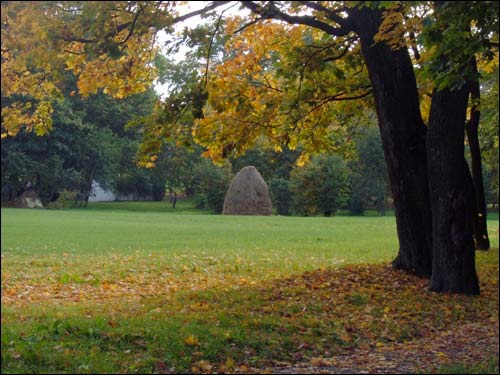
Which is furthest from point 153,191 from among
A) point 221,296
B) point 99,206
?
point 221,296

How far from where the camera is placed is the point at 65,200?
1116 inches

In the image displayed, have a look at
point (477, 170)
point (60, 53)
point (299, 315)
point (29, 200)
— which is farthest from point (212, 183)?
point (299, 315)

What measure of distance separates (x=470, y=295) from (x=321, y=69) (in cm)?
528

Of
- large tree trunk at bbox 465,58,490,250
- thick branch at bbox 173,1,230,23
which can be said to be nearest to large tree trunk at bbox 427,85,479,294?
thick branch at bbox 173,1,230,23

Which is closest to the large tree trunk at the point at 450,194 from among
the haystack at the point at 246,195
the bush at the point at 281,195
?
the haystack at the point at 246,195

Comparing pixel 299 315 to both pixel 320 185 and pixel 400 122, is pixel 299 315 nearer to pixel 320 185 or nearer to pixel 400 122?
pixel 400 122

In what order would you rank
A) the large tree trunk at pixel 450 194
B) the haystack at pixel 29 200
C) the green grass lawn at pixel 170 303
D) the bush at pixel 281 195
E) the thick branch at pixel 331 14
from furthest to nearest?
the bush at pixel 281 195 < the haystack at pixel 29 200 < the thick branch at pixel 331 14 < the large tree trunk at pixel 450 194 < the green grass lawn at pixel 170 303

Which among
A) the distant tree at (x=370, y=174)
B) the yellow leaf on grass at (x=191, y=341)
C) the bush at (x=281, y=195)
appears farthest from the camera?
the distant tree at (x=370, y=174)

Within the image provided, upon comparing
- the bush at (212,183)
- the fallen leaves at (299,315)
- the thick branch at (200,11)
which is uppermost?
the thick branch at (200,11)

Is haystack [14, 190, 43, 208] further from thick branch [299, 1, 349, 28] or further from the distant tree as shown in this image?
the distant tree

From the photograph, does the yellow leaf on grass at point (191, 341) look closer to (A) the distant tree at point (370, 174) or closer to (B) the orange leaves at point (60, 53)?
(B) the orange leaves at point (60, 53)

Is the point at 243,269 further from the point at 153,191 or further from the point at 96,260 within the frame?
the point at 153,191

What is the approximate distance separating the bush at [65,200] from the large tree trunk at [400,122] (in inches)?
654

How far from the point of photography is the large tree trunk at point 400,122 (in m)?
12.7
